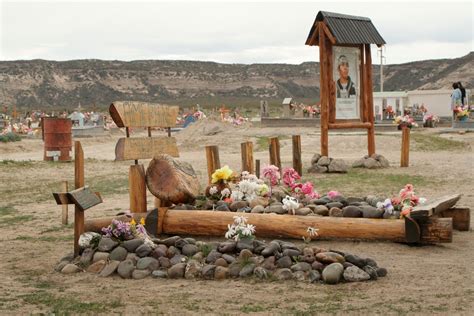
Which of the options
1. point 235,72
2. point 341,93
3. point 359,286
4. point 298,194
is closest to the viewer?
point 359,286

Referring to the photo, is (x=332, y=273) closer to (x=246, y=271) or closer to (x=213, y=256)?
(x=246, y=271)

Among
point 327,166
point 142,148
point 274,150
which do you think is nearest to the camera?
point 142,148

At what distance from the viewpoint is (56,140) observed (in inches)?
950

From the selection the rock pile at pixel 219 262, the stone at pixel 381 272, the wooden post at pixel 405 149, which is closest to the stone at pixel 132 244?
the rock pile at pixel 219 262

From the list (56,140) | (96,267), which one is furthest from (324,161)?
(96,267)

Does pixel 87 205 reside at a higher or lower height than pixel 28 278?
higher

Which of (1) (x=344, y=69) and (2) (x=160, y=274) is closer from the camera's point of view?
(2) (x=160, y=274)

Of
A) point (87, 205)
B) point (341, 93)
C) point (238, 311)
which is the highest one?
point (341, 93)

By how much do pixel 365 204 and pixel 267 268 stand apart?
9.18ft

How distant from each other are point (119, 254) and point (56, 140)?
1654 centimetres

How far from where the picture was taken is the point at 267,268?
25.0 ft

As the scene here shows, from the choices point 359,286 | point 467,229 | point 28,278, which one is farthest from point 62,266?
point 467,229

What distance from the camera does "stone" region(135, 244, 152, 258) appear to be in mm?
8180

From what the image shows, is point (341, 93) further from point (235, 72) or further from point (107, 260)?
point (235, 72)
